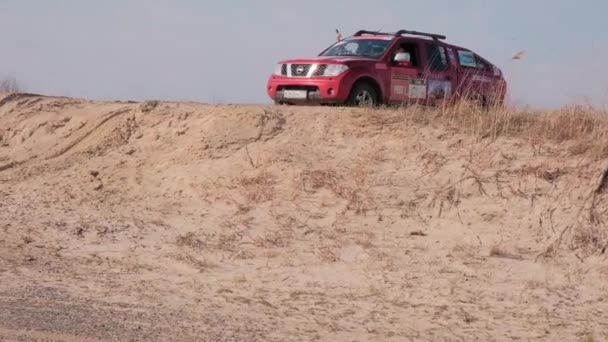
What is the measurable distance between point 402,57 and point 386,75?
16.5 inches

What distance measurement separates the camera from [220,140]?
11.6 metres

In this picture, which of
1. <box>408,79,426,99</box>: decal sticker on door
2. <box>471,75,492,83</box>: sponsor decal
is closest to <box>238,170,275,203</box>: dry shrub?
<box>408,79,426,99</box>: decal sticker on door

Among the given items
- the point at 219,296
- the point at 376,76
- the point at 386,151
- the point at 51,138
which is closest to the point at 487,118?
the point at 386,151

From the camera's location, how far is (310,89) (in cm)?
1263

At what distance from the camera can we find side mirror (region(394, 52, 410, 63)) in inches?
514

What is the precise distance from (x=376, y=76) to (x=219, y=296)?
20.6 feet

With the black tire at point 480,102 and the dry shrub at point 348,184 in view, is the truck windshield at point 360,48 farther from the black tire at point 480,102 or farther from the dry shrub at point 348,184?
the dry shrub at point 348,184

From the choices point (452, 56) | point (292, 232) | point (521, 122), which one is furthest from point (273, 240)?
point (452, 56)

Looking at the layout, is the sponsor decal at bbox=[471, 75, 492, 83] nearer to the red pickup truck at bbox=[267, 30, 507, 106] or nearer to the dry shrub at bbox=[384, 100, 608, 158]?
the red pickup truck at bbox=[267, 30, 507, 106]

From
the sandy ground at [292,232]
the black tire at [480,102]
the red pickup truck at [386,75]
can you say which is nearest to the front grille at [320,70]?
the red pickup truck at [386,75]

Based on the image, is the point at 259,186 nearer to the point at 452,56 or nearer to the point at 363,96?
the point at 363,96

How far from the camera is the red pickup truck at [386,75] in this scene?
12.4 m

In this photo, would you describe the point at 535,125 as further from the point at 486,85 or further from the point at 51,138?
the point at 51,138

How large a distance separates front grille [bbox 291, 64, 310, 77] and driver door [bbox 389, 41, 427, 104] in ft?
4.23
